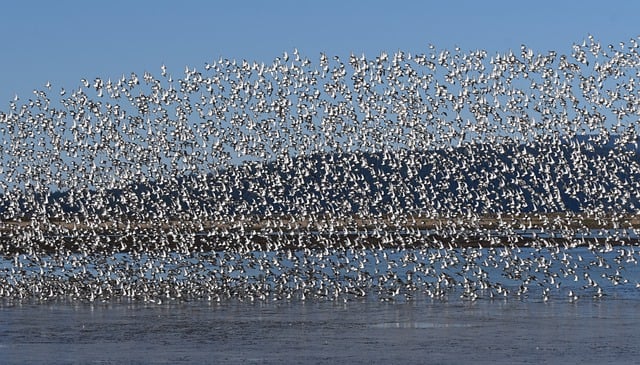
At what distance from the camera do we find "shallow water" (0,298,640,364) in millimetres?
22375

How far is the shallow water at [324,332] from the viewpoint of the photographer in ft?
73.4

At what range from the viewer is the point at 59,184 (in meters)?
46.5

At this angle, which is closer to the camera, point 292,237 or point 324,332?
point 324,332

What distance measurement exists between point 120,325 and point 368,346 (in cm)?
654

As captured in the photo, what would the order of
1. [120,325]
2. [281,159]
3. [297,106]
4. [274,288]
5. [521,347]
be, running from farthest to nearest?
[281,159] < [297,106] < [274,288] < [120,325] < [521,347]

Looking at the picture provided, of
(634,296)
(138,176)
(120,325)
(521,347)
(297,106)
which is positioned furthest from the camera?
(138,176)

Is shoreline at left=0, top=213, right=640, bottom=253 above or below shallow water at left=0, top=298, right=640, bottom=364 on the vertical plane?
above

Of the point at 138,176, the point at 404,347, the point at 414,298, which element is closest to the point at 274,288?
the point at 414,298

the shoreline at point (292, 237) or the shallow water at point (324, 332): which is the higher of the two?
the shoreline at point (292, 237)

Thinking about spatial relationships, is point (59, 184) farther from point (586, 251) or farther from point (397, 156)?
point (586, 251)

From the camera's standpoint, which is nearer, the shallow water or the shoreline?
the shallow water

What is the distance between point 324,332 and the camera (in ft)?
85.9

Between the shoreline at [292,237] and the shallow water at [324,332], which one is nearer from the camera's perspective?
the shallow water at [324,332]

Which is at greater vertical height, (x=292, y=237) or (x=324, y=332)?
(x=292, y=237)
